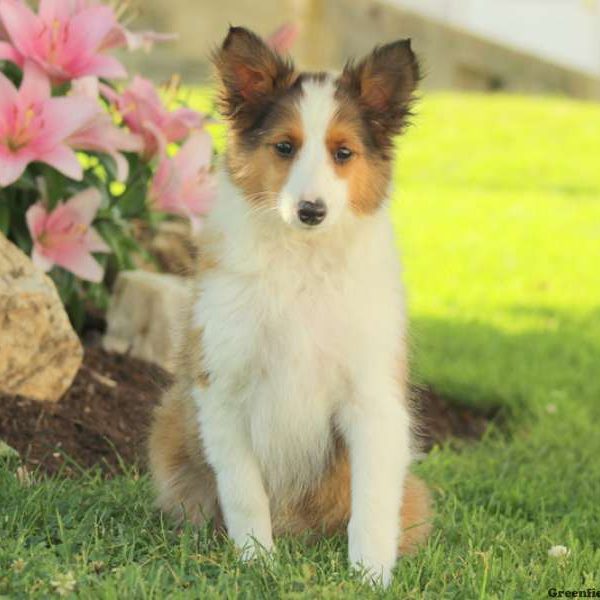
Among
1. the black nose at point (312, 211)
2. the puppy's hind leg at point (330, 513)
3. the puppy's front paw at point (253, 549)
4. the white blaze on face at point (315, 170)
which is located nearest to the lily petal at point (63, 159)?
the white blaze on face at point (315, 170)

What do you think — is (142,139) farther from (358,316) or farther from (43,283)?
(358,316)

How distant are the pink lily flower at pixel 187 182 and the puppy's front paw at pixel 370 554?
7.28 feet

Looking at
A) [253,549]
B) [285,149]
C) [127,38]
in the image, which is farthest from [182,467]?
[127,38]

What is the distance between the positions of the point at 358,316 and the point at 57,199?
189cm

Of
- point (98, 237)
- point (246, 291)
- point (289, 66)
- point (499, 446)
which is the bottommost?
point (499, 446)

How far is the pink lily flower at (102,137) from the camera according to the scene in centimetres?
521

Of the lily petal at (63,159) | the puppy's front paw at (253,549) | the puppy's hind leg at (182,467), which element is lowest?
the puppy's hind leg at (182,467)

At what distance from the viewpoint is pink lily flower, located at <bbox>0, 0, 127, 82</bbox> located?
16.7 feet

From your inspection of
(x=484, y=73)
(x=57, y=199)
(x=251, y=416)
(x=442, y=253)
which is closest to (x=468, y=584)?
(x=251, y=416)

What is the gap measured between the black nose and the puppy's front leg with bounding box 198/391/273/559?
25.4 inches

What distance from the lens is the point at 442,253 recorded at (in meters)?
10.8

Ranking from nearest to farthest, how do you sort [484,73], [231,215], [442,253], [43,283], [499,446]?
[231,215] < [43,283] < [499,446] < [442,253] < [484,73]

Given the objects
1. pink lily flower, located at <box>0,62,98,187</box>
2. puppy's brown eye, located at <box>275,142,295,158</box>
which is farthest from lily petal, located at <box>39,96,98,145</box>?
puppy's brown eye, located at <box>275,142,295,158</box>

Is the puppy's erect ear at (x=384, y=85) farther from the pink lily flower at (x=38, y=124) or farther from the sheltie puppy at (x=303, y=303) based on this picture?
the pink lily flower at (x=38, y=124)
